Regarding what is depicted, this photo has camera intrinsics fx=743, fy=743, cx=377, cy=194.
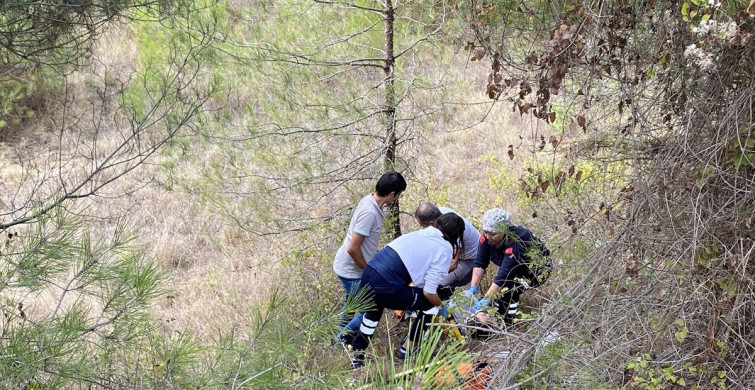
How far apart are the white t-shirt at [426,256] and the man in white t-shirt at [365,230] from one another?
0.89 ft

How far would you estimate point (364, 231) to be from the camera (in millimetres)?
5008

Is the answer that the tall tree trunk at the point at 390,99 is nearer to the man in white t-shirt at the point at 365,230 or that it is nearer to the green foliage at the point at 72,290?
the man in white t-shirt at the point at 365,230

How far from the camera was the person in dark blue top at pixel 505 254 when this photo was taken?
4.91 m

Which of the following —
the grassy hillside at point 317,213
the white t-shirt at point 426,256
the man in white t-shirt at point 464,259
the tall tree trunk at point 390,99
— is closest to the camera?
the grassy hillside at point 317,213

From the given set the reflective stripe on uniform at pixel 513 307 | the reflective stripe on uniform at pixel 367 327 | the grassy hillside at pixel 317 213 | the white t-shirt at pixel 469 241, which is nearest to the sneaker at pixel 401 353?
the grassy hillside at pixel 317 213

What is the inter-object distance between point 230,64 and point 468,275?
2548 mm

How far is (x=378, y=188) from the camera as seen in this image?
16.4ft

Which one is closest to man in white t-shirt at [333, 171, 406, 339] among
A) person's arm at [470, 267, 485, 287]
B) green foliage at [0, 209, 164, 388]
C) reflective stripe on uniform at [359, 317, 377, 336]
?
reflective stripe on uniform at [359, 317, 377, 336]

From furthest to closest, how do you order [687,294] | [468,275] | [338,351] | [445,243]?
1. [468,275]
2. [445,243]
3. [338,351]
4. [687,294]

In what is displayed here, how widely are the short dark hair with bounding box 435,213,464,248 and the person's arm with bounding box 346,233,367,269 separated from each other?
54 centimetres

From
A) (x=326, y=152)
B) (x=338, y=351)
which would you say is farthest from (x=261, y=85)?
(x=338, y=351)

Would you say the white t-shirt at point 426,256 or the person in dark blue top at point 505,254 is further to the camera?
the person in dark blue top at point 505,254

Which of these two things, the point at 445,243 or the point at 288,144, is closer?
the point at 445,243

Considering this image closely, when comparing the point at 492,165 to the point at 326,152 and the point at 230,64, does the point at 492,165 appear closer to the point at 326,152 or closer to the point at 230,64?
the point at 326,152
